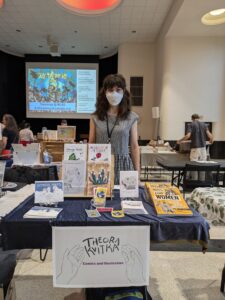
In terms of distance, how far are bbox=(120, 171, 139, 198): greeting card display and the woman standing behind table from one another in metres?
0.31

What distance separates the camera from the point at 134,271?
3.70 ft

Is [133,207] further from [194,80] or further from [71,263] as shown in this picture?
[194,80]

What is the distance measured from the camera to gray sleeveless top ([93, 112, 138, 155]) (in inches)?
68.6

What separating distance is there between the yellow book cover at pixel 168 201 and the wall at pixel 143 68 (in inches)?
277

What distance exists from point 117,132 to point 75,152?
1.37 ft

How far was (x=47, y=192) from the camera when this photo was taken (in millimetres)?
1293

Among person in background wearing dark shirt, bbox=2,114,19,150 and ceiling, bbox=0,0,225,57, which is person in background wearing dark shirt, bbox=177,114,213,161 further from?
person in background wearing dark shirt, bbox=2,114,19,150

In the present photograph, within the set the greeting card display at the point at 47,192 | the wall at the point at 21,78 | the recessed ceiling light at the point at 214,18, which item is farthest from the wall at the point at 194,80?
the greeting card display at the point at 47,192

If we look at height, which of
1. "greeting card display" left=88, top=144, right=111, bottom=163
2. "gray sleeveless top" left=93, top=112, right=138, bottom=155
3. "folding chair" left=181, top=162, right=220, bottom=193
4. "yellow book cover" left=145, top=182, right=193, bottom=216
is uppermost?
"gray sleeveless top" left=93, top=112, right=138, bottom=155

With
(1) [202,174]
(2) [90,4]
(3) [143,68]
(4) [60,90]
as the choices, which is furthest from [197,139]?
(4) [60,90]

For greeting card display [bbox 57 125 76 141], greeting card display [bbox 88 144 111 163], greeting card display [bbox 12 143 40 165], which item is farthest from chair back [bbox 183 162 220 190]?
greeting card display [bbox 88 144 111 163]

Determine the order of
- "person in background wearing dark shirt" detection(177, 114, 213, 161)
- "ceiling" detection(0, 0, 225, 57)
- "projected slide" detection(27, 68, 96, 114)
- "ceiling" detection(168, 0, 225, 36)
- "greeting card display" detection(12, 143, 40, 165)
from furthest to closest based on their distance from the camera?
"projected slide" detection(27, 68, 96, 114)
"ceiling" detection(0, 0, 225, 57)
"person in background wearing dark shirt" detection(177, 114, 213, 161)
"ceiling" detection(168, 0, 225, 36)
"greeting card display" detection(12, 143, 40, 165)

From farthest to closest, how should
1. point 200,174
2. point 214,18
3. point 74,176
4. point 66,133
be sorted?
point 214,18 → point 200,174 → point 66,133 → point 74,176

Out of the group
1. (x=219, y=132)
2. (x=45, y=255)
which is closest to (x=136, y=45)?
(x=219, y=132)
